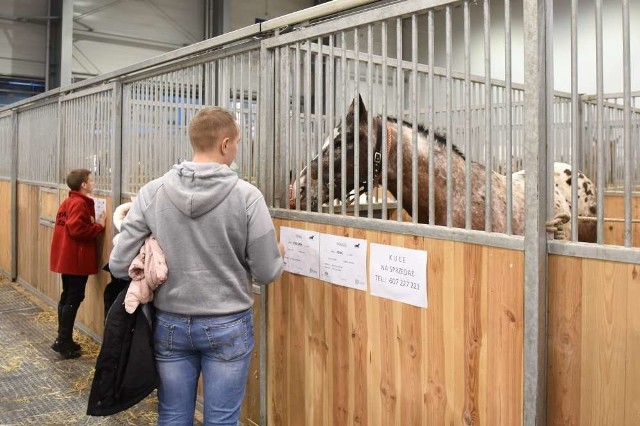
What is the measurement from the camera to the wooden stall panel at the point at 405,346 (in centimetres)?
155

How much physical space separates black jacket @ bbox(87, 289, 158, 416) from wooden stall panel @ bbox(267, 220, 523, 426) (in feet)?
2.16

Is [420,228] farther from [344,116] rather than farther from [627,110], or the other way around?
[627,110]

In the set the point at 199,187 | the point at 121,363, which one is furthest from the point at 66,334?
the point at 199,187

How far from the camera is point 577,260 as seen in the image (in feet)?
4.65

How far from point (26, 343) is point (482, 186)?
3426mm

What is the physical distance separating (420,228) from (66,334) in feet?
9.45

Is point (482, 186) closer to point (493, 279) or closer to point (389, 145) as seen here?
point (389, 145)

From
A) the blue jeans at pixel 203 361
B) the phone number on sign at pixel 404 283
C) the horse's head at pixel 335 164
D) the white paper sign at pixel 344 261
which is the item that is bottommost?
the blue jeans at pixel 203 361

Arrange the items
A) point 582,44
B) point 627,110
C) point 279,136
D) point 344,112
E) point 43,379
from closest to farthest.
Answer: point 627,110
point 344,112
point 279,136
point 43,379
point 582,44

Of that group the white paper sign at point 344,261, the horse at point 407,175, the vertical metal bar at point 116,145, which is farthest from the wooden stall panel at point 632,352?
the vertical metal bar at point 116,145

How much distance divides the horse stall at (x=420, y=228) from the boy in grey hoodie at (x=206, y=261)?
0.43 meters

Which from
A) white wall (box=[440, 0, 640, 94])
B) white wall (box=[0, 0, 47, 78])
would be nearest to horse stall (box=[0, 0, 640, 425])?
white wall (box=[440, 0, 640, 94])

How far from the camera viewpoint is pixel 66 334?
3.74 m

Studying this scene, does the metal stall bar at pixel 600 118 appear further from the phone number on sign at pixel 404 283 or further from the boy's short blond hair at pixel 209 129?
the boy's short blond hair at pixel 209 129
